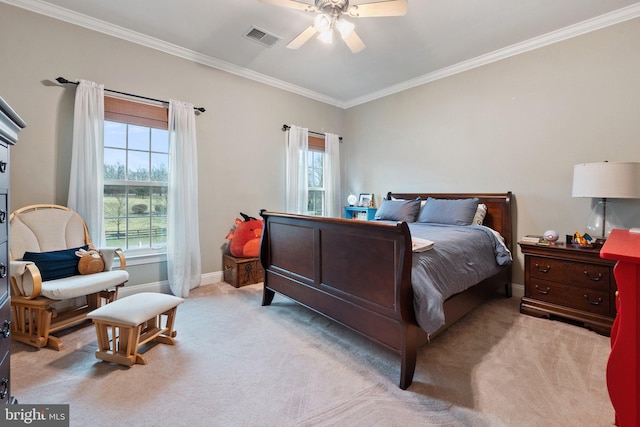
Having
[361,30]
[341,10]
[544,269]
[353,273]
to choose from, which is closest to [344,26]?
[341,10]

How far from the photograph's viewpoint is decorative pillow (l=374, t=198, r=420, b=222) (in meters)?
3.71

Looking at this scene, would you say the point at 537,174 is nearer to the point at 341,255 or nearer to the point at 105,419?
the point at 341,255

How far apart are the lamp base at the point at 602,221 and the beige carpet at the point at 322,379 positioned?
903mm

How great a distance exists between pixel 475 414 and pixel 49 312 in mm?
2842

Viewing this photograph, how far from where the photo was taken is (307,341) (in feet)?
7.34

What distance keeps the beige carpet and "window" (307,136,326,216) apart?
2.56 m

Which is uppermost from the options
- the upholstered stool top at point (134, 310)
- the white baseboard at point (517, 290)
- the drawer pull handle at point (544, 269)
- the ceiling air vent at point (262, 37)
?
the ceiling air vent at point (262, 37)

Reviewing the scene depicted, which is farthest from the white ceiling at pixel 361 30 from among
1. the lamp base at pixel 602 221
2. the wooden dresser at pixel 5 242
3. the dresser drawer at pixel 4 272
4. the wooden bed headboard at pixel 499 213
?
the dresser drawer at pixel 4 272

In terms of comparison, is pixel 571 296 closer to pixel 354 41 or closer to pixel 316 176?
pixel 354 41

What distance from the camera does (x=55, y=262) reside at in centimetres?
228

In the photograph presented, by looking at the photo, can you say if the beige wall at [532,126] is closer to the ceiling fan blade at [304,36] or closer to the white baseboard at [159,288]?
the white baseboard at [159,288]

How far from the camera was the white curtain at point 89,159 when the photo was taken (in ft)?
8.71

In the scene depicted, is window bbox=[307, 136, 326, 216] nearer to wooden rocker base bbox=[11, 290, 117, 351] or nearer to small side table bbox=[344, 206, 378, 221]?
small side table bbox=[344, 206, 378, 221]

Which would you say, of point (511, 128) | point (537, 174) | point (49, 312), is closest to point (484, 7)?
point (511, 128)
